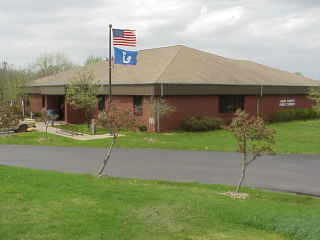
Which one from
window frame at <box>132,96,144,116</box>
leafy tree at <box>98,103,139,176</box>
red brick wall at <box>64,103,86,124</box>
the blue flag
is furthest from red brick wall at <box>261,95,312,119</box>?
leafy tree at <box>98,103,139,176</box>

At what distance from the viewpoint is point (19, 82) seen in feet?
160

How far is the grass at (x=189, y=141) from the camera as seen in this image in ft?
76.8

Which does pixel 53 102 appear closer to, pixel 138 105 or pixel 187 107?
pixel 138 105

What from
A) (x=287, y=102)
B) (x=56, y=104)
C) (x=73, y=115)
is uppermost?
(x=287, y=102)

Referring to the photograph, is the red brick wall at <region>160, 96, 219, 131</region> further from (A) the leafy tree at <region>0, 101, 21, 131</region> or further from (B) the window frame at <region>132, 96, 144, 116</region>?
(A) the leafy tree at <region>0, 101, 21, 131</region>

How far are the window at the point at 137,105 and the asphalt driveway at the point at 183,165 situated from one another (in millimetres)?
10624

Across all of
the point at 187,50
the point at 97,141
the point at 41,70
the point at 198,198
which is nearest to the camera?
the point at 198,198

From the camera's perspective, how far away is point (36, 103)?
49.6 meters

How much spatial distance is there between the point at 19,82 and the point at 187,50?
22361 millimetres

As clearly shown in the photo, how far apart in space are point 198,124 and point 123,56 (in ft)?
28.6

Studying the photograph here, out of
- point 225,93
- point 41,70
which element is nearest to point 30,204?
point 225,93

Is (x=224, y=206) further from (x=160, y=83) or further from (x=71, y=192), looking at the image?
(x=160, y=83)

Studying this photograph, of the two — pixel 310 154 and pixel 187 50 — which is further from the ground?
pixel 187 50

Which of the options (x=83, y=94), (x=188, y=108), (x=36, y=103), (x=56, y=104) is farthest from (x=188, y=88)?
(x=36, y=103)
